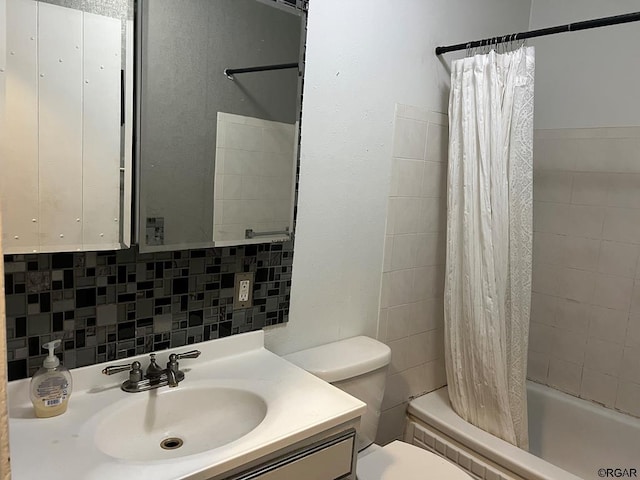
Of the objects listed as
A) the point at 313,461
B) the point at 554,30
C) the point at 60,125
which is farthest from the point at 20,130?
the point at 554,30

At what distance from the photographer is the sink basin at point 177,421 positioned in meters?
→ 1.13

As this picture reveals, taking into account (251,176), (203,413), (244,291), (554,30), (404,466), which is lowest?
(404,466)

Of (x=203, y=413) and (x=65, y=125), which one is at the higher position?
(x=65, y=125)

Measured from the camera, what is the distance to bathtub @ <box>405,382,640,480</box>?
180 cm

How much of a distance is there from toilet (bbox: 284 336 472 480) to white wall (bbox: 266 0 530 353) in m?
0.10

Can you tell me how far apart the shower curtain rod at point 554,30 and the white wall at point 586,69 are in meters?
0.36

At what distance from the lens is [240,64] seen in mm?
1398

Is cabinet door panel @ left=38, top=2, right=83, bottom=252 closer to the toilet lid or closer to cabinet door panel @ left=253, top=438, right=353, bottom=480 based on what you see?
cabinet door panel @ left=253, top=438, right=353, bottom=480

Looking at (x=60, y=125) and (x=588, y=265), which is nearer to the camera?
(x=60, y=125)

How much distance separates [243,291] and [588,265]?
171 cm

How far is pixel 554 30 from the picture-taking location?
1.65 meters

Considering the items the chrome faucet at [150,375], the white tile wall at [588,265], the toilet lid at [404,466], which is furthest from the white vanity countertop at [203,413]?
the white tile wall at [588,265]

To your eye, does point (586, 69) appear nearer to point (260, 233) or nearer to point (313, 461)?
point (260, 233)

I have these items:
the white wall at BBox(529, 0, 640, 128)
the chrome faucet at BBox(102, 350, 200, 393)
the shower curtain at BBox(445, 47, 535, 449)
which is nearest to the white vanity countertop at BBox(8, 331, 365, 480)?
the chrome faucet at BBox(102, 350, 200, 393)
